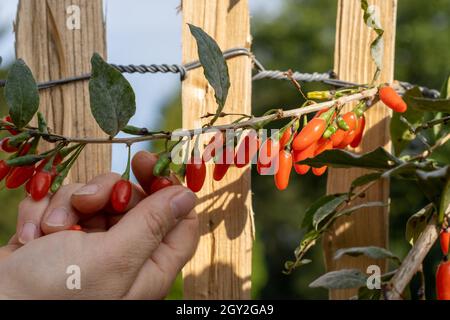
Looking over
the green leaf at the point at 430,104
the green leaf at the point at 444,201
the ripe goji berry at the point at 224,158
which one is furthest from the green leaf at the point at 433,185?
the ripe goji berry at the point at 224,158

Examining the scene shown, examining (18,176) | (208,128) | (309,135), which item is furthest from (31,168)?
(309,135)

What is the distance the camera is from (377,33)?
109 cm

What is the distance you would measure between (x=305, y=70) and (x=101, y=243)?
51.3 ft

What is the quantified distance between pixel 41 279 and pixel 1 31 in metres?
10.1

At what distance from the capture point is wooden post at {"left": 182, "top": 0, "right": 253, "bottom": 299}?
3.72 feet

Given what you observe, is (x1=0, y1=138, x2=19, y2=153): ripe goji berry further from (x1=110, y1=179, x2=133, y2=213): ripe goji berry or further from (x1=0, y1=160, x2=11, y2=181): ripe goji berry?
(x1=110, y1=179, x2=133, y2=213): ripe goji berry

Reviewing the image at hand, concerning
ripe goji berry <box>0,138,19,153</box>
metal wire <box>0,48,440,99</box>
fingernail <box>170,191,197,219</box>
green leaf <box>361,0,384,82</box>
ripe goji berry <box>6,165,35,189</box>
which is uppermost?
green leaf <box>361,0,384,82</box>

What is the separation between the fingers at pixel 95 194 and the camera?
0.85m

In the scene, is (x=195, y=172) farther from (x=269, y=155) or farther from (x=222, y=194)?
(x=222, y=194)

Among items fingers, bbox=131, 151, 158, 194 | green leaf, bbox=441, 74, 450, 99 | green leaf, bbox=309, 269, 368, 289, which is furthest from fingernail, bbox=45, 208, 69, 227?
green leaf, bbox=441, 74, 450, 99

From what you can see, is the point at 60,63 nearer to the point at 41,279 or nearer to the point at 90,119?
the point at 90,119

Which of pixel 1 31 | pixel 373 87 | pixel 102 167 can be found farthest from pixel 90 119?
pixel 1 31

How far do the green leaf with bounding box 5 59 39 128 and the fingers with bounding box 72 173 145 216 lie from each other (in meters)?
0.12

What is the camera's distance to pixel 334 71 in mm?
1262
